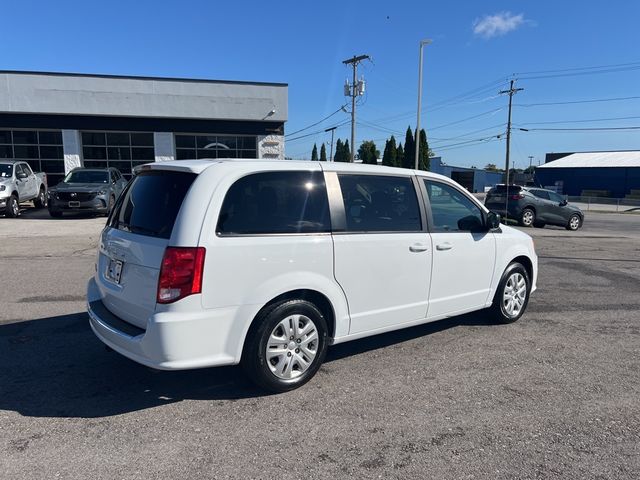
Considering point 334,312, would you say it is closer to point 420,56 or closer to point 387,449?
point 387,449

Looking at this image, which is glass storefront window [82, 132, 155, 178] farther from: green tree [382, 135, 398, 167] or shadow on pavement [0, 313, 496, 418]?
green tree [382, 135, 398, 167]

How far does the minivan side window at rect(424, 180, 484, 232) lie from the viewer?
15.7 feet

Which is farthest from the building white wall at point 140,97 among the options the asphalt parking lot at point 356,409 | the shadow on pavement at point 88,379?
the shadow on pavement at point 88,379

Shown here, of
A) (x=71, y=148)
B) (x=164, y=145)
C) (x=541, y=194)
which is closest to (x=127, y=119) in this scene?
(x=164, y=145)

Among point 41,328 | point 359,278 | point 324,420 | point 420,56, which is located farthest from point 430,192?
point 420,56

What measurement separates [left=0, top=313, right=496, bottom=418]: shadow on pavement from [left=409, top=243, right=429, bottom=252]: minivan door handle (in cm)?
108

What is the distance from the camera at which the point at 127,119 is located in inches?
980

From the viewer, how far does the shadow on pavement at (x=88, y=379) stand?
A: 359cm

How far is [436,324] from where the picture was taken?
5.64 metres

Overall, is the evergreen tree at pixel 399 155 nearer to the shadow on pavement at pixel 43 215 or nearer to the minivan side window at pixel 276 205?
the shadow on pavement at pixel 43 215

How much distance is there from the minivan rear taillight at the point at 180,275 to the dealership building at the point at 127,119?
23087mm

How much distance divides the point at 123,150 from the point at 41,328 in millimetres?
22327

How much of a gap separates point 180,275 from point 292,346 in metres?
1.05

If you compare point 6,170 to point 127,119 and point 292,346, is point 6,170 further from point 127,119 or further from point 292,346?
point 292,346
